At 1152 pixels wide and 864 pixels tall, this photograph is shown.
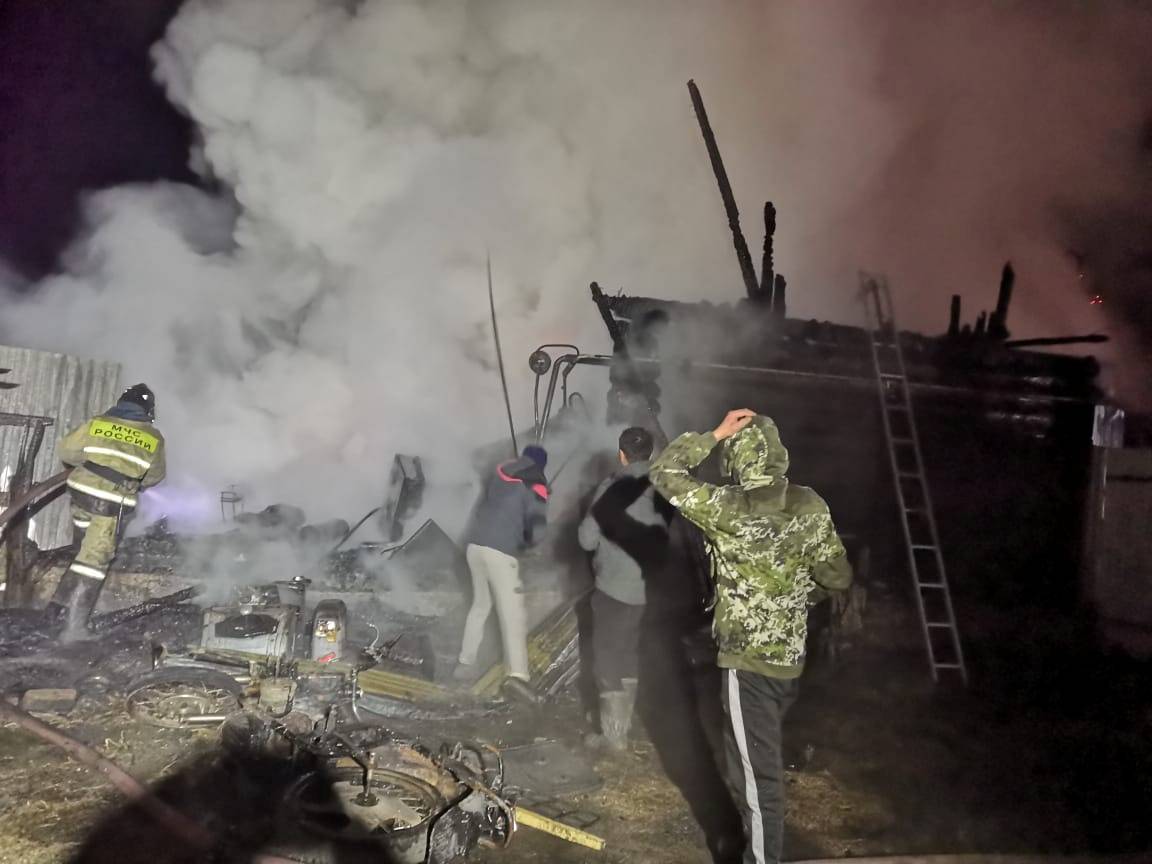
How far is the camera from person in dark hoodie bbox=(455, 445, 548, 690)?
5727 millimetres

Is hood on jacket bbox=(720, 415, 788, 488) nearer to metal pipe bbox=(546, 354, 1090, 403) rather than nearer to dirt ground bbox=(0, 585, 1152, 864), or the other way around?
dirt ground bbox=(0, 585, 1152, 864)

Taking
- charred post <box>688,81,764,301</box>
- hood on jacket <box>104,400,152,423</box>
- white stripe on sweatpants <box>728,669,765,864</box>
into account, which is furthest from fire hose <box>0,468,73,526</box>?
charred post <box>688,81,764,301</box>

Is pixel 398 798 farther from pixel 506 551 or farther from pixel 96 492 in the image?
pixel 96 492

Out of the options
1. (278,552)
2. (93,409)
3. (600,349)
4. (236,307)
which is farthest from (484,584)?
(236,307)

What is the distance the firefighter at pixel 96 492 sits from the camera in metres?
5.85

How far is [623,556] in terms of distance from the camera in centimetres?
508

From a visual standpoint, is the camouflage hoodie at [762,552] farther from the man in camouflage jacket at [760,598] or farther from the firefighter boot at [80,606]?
the firefighter boot at [80,606]

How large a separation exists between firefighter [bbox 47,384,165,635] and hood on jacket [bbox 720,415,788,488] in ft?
16.2

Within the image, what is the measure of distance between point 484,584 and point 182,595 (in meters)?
2.80

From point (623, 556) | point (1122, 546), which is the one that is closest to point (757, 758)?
point (623, 556)

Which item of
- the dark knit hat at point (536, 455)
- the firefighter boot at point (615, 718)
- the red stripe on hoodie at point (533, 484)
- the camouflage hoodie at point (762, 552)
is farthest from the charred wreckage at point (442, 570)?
the camouflage hoodie at point (762, 552)

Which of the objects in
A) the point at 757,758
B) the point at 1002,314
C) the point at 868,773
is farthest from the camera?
the point at 1002,314

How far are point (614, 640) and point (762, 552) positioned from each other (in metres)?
2.11

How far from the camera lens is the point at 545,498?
5973mm
